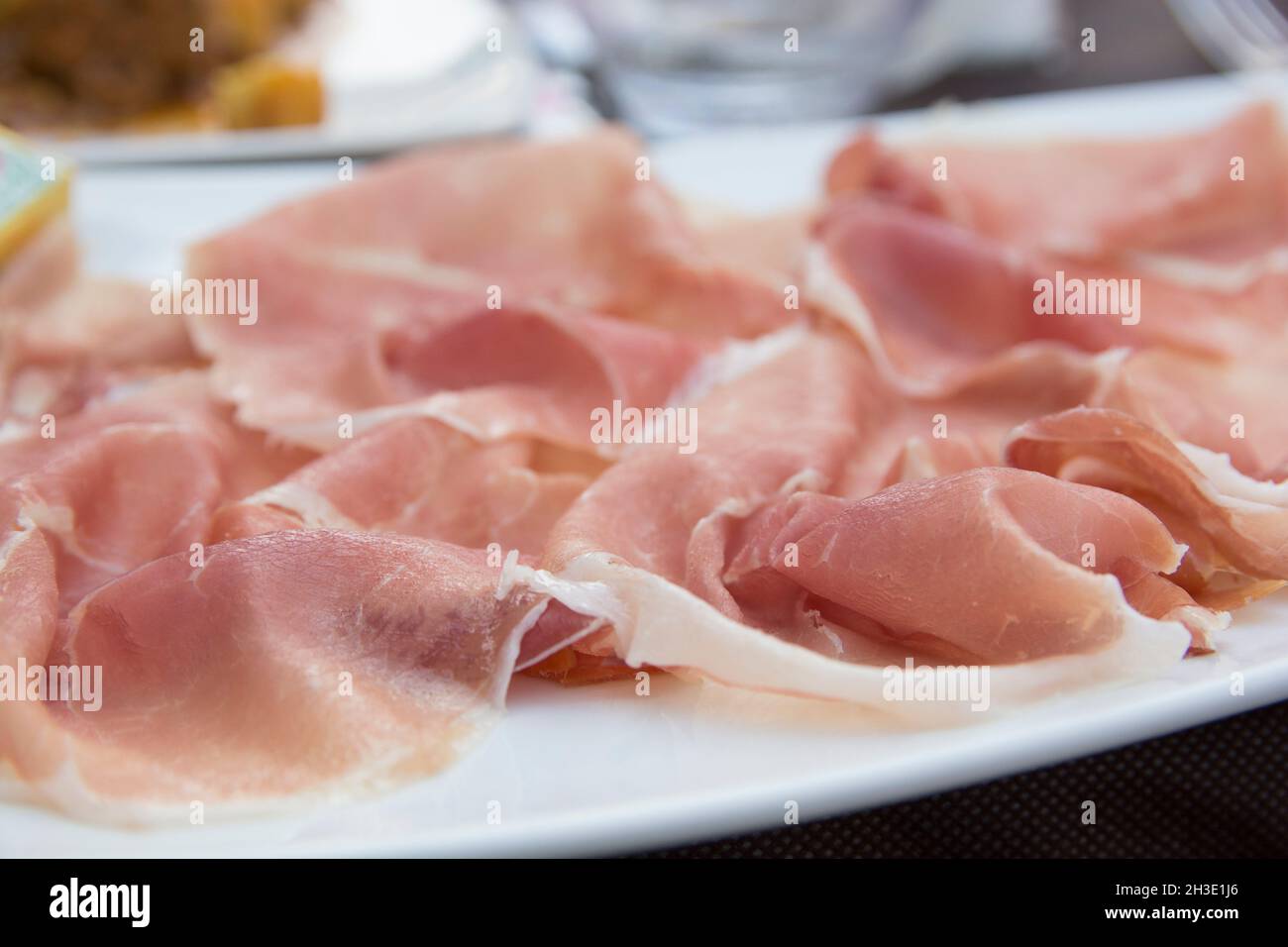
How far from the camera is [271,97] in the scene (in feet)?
7.84

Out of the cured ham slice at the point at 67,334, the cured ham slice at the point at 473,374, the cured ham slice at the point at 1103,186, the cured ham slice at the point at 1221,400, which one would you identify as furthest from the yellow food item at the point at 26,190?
the cured ham slice at the point at 1221,400

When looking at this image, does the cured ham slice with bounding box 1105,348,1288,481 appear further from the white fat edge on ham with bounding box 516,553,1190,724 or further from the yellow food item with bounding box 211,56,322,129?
the yellow food item with bounding box 211,56,322,129

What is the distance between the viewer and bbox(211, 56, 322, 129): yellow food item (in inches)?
93.7

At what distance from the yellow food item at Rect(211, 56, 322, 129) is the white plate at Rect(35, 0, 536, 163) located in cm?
2

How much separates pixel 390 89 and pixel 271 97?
267mm

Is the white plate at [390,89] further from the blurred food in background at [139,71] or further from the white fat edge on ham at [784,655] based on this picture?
the white fat edge on ham at [784,655]

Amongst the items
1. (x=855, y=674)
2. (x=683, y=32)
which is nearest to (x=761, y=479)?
(x=855, y=674)

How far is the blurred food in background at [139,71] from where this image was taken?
2410 mm

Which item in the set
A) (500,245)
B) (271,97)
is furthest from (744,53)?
(500,245)

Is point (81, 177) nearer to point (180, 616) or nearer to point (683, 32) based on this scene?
point (683, 32)

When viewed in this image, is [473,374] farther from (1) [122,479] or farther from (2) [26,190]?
(2) [26,190]

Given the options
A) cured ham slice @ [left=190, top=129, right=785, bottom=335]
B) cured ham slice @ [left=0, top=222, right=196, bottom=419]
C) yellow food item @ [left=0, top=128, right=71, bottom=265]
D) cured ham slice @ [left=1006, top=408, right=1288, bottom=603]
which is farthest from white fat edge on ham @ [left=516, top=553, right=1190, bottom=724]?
yellow food item @ [left=0, top=128, right=71, bottom=265]

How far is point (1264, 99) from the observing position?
6.37 ft
